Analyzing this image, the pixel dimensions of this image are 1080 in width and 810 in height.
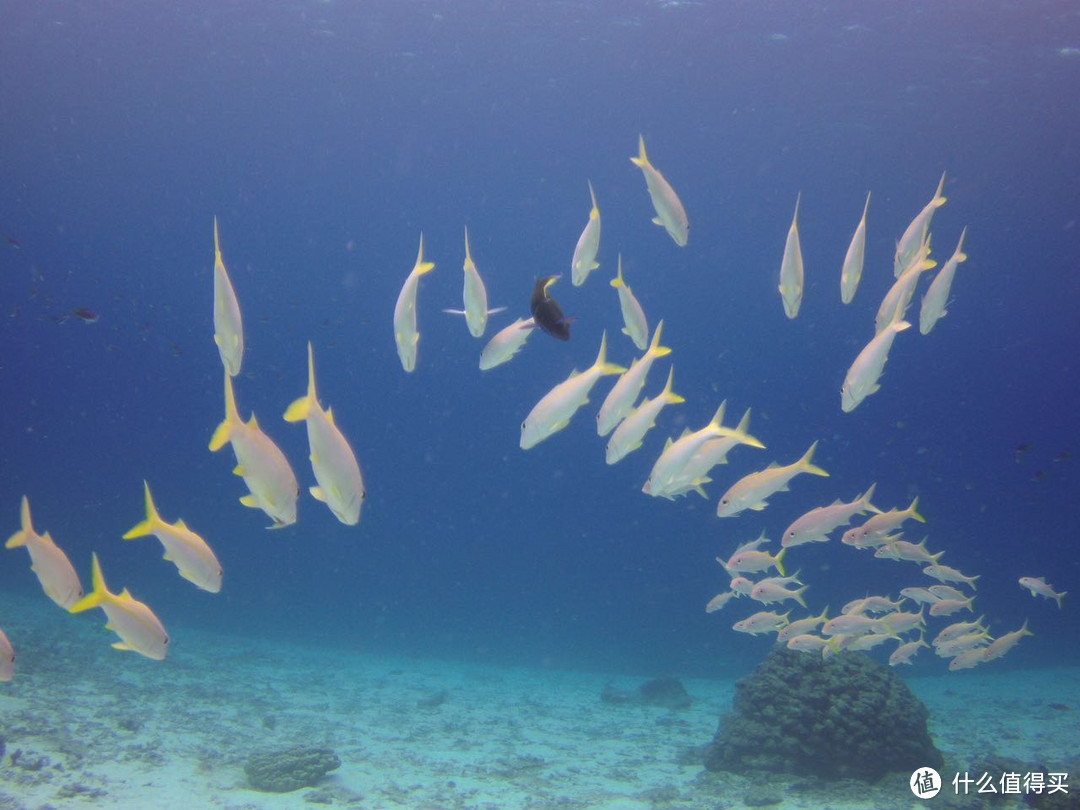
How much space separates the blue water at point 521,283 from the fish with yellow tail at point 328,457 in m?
12.6

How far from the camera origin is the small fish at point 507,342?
4.27 metres

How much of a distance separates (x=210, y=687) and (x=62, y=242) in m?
34.0

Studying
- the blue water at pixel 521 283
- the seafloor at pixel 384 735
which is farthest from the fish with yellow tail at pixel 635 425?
the blue water at pixel 521 283

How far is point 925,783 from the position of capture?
7266mm

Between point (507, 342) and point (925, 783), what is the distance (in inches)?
303

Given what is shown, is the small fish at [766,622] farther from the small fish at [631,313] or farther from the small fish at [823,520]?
the small fish at [631,313]

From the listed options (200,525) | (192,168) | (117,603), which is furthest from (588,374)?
(200,525)

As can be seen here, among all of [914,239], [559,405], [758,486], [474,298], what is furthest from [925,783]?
[474,298]

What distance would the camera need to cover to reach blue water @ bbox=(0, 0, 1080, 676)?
1958cm

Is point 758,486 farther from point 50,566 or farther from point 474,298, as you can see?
point 50,566

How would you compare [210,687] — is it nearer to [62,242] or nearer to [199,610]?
[199,610]

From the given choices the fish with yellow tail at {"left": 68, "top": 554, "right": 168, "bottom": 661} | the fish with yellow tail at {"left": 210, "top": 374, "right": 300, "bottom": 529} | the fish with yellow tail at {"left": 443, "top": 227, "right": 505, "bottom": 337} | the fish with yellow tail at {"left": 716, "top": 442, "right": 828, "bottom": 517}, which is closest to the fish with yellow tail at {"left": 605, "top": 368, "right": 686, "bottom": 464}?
the fish with yellow tail at {"left": 716, "top": 442, "right": 828, "bottom": 517}

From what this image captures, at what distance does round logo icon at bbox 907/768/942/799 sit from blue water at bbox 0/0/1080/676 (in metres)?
8.64

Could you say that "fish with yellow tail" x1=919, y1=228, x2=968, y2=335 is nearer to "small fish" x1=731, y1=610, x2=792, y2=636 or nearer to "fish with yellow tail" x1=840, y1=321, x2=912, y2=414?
"fish with yellow tail" x1=840, y1=321, x2=912, y2=414
